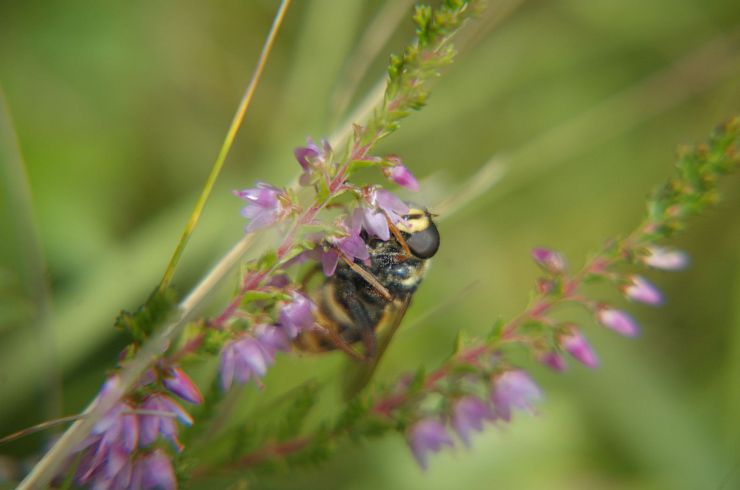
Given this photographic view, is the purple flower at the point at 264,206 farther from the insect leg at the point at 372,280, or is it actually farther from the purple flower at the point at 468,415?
the purple flower at the point at 468,415

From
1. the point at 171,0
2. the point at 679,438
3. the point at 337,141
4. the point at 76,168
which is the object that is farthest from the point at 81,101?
the point at 679,438

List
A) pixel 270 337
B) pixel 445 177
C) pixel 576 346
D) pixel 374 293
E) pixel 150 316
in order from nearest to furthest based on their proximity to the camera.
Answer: pixel 150 316 < pixel 270 337 < pixel 576 346 < pixel 374 293 < pixel 445 177

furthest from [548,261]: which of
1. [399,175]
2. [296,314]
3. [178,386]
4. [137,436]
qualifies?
[137,436]

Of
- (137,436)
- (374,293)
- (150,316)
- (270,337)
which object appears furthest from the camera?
(374,293)

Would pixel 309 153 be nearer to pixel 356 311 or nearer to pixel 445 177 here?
pixel 356 311

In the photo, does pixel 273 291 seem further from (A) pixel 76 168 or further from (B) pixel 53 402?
(A) pixel 76 168
